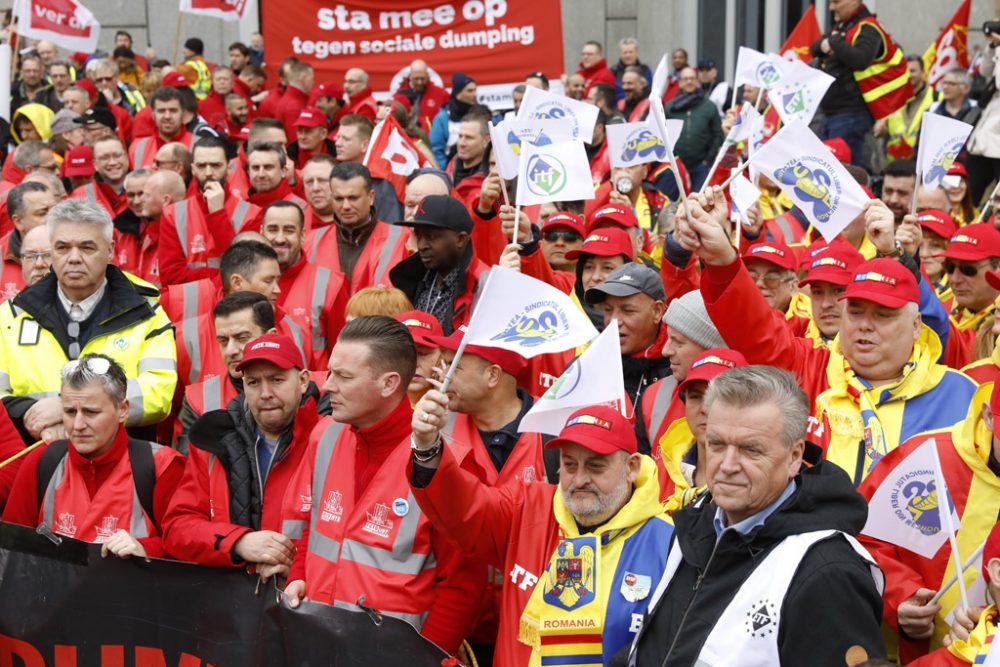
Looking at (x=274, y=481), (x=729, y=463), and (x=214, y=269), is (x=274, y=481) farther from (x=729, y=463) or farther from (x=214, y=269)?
(x=214, y=269)

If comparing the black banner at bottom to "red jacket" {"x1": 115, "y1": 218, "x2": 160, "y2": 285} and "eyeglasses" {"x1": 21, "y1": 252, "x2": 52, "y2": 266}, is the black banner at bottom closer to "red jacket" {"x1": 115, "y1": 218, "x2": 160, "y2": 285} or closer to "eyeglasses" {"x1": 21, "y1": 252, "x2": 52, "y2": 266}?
"eyeglasses" {"x1": 21, "y1": 252, "x2": 52, "y2": 266}

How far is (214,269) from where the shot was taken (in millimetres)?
8609

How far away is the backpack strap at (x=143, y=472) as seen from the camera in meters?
5.55

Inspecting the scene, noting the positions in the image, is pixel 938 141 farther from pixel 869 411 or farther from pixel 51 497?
pixel 51 497

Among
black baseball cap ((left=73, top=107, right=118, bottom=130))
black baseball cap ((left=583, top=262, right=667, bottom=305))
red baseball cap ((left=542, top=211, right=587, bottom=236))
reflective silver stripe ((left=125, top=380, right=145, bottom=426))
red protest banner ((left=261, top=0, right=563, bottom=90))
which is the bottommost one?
reflective silver stripe ((left=125, top=380, right=145, bottom=426))

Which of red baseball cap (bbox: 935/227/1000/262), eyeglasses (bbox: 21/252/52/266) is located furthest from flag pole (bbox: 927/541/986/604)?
eyeglasses (bbox: 21/252/52/266)

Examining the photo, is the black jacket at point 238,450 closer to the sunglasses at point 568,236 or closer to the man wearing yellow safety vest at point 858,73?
the sunglasses at point 568,236

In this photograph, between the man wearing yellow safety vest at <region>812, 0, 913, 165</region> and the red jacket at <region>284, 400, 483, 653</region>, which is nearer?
the red jacket at <region>284, 400, 483, 653</region>

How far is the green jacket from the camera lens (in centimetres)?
1395

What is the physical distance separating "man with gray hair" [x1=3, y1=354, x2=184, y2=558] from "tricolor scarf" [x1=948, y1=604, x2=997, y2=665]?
3.12m

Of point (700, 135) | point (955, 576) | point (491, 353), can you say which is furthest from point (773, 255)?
point (700, 135)

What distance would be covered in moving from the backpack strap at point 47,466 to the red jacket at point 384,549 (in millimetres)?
1282

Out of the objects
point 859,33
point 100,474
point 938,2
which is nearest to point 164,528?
point 100,474

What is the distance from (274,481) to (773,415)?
7.53ft
